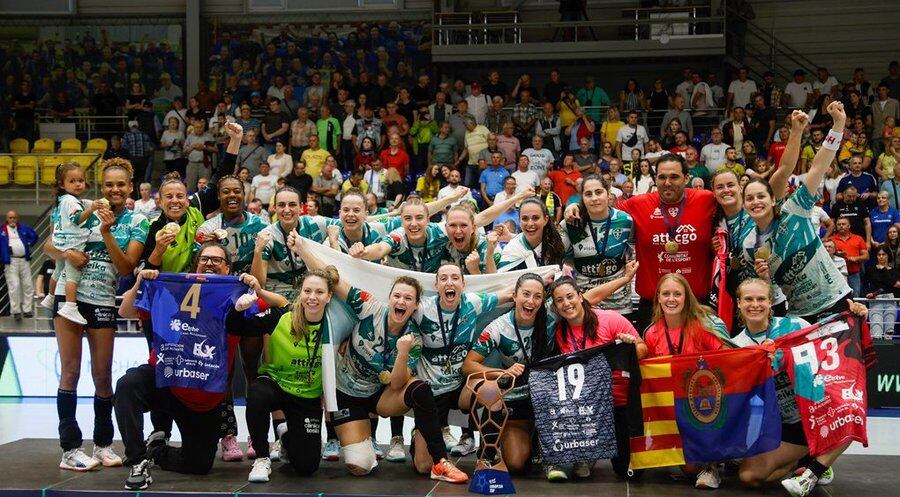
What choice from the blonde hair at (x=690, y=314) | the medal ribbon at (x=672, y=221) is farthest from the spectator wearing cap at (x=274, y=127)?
the blonde hair at (x=690, y=314)

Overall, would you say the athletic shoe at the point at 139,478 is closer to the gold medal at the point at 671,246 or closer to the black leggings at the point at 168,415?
the black leggings at the point at 168,415

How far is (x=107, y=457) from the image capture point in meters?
7.33

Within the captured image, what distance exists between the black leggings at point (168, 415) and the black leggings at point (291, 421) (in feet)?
1.23

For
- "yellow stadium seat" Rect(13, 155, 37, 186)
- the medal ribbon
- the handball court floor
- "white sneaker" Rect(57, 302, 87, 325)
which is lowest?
the handball court floor

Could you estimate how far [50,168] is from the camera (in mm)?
19672

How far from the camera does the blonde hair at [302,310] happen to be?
7.05 m

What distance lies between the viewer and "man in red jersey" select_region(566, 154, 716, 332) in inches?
291

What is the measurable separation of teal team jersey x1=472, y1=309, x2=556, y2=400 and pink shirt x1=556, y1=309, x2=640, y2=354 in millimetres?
106

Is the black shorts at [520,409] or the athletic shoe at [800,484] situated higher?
the black shorts at [520,409]

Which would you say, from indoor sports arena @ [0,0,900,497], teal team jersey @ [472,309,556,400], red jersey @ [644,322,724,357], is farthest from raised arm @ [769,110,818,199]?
teal team jersey @ [472,309,556,400]

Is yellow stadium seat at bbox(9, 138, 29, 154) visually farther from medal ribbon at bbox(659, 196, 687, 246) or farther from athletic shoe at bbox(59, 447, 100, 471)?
medal ribbon at bbox(659, 196, 687, 246)

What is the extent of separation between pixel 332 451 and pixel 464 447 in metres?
1.04

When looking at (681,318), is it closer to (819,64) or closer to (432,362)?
(432,362)

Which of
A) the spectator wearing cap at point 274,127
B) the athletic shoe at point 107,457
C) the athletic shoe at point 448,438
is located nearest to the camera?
the athletic shoe at point 107,457
